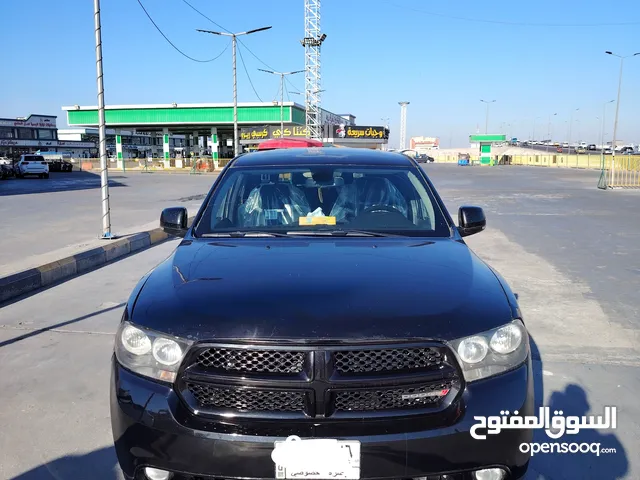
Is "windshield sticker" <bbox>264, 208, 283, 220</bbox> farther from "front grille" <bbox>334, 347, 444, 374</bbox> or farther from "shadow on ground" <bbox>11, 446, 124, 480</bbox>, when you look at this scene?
"front grille" <bbox>334, 347, 444, 374</bbox>

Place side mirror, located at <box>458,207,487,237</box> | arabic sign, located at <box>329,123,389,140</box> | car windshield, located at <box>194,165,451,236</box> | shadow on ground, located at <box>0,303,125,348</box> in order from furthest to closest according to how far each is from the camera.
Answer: arabic sign, located at <box>329,123,389,140</box>
shadow on ground, located at <box>0,303,125,348</box>
side mirror, located at <box>458,207,487,237</box>
car windshield, located at <box>194,165,451,236</box>

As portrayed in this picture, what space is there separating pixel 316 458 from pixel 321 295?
65 centimetres

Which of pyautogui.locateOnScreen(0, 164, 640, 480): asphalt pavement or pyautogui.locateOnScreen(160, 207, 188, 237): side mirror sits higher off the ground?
pyautogui.locateOnScreen(160, 207, 188, 237): side mirror

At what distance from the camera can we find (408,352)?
7.16ft

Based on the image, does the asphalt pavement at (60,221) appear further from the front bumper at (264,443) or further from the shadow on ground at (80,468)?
the front bumper at (264,443)

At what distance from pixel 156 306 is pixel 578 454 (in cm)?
244

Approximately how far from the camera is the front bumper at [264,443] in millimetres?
2039

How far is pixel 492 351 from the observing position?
2271mm

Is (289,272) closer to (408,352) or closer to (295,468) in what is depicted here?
(408,352)

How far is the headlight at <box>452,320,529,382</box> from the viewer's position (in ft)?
7.27

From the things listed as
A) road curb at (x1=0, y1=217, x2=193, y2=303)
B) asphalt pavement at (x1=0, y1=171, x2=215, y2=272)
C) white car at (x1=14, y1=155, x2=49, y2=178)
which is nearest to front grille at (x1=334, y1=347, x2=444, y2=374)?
road curb at (x1=0, y1=217, x2=193, y2=303)

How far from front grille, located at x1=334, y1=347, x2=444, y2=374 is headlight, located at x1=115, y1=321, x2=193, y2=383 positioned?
61cm

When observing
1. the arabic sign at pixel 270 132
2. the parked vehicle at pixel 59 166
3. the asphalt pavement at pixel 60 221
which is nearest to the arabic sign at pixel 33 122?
the arabic sign at pixel 270 132

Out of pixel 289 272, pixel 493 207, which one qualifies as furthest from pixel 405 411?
pixel 493 207
